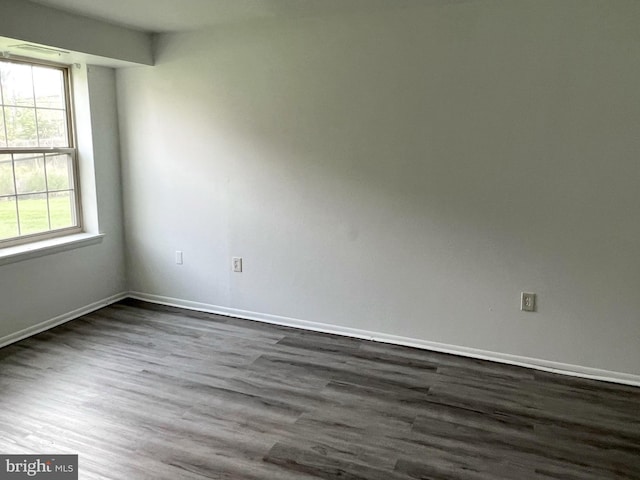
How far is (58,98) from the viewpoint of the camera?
412 centimetres

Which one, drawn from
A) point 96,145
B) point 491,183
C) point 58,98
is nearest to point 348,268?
point 491,183

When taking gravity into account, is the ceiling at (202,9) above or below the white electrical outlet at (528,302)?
above

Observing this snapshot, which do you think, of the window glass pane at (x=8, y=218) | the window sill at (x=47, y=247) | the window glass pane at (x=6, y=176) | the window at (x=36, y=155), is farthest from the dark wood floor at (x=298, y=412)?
the window glass pane at (x=6, y=176)

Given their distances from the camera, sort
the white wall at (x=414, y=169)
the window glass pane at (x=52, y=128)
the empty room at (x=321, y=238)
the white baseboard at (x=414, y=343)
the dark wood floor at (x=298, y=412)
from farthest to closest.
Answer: the window glass pane at (x=52, y=128) → the white baseboard at (x=414, y=343) → the white wall at (x=414, y=169) → the empty room at (x=321, y=238) → the dark wood floor at (x=298, y=412)

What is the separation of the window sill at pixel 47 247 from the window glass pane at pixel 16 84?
1034 mm

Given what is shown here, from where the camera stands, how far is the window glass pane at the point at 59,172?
4070mm

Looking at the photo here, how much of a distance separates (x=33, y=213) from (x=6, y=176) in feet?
1.17

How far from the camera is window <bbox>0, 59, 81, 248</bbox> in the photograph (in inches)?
145

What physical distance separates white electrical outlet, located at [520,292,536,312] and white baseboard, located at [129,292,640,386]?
0.33 metres

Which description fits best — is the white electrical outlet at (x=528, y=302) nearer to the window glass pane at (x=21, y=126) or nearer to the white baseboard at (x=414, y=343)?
the white baseboard at (x=414, y=343)

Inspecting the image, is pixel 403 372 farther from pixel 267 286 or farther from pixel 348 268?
pixel 267 286

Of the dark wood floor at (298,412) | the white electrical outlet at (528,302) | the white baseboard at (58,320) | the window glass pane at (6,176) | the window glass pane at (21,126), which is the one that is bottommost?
the dark wood floor at (298,412)

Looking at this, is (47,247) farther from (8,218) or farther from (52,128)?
(52,128)

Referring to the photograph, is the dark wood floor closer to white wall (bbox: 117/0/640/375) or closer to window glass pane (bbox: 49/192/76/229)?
white wall (bbox: 117/0/640/375)
